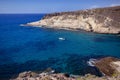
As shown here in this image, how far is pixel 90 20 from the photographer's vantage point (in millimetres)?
119562

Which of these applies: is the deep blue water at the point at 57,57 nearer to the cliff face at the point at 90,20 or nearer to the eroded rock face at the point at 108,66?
the eroded rock face at the point at 108,66

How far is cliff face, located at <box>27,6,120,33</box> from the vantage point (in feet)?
358

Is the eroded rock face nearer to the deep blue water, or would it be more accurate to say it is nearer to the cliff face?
the deep blue water

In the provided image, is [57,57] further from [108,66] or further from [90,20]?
[90,20]

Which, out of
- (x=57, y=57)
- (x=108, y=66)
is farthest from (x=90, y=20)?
(x=108, y=66)

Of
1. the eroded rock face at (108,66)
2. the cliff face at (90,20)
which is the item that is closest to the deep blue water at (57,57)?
the eroded rock face at (108,66)

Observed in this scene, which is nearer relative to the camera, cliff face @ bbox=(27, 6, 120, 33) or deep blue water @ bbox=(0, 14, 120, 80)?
deep blue water @ bbox=(0, 14, 120, 80)

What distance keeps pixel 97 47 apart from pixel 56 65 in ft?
91.2

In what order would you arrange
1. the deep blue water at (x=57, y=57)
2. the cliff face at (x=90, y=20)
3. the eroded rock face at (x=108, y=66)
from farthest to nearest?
the cliff face at (x=90, y=20) → the deep blue water at (x=57, y=57) → the eroded rock face at (x=108, y=66)

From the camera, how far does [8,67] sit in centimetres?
5125

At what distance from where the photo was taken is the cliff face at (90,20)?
108994 millimetres

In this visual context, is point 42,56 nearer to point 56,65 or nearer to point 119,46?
point 56,65

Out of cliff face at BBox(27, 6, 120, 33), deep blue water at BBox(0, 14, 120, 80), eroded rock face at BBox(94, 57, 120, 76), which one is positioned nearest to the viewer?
eroded rock face at BBox(94, 57, 120, 76)

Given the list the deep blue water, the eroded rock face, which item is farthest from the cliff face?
the eroded rock face
